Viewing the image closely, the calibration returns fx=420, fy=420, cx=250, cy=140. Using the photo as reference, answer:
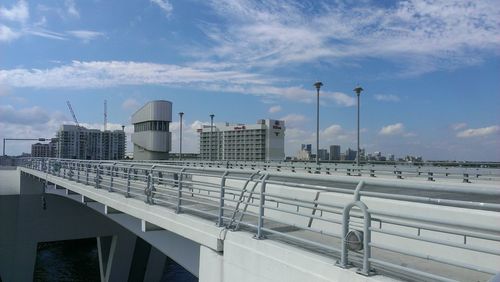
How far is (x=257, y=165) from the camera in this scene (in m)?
33.4

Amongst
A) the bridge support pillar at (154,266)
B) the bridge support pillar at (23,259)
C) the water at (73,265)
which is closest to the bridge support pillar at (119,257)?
the bridge support pillar at (154,266)

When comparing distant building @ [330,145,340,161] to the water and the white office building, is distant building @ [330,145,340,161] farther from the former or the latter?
the water

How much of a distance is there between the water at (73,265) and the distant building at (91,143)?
3165 cm

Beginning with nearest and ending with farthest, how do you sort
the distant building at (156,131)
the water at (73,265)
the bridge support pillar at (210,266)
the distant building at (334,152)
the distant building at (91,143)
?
the bridge support pillar at (210,266)
the water at (73,265)
the distant building at (156,131)
the distant building at (334,152)
the distant building at (91,143)

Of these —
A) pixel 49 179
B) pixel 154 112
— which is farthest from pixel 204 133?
pixel 49 179

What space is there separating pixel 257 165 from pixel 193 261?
23.7 metres

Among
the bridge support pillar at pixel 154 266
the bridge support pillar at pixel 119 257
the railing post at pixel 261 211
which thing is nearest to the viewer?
the railing post at pixel 261 211

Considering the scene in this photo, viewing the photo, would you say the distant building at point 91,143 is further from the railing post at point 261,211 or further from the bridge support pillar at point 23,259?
the railing post at point 261,211

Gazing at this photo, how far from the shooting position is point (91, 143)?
3671 inches

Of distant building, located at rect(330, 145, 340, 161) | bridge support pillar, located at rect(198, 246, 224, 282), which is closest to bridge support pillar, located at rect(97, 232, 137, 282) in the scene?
bridge support pillar, located at rect(198, 246, 224, 282)

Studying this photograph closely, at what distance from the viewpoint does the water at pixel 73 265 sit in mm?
38459

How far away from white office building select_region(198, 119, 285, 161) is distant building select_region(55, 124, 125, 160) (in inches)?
1152

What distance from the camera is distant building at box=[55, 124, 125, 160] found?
287 feet

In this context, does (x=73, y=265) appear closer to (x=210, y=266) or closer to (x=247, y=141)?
(x=247, y=141)
